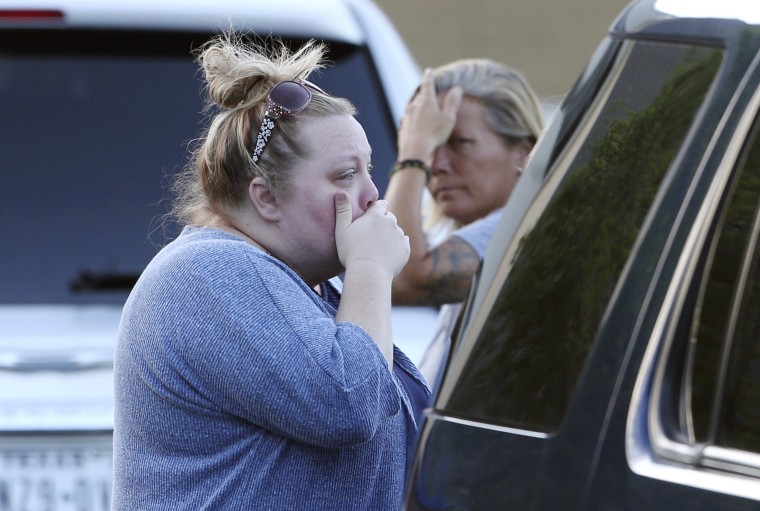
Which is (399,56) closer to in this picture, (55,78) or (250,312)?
(55,78)

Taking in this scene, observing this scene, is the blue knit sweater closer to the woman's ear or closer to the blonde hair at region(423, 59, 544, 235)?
the woman's ear

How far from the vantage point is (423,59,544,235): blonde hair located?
3.38 meters

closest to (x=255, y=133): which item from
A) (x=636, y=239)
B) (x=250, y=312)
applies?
(x=250, y=312)

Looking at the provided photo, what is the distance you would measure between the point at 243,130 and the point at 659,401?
0.91 meters

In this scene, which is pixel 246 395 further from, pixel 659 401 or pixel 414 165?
pixel 414 165

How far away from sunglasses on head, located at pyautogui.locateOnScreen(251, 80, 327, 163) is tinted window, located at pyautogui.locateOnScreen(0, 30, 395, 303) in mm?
1211

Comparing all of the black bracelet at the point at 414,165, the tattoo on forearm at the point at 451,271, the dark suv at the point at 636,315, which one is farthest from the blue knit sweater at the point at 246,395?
the black bracelet at the point at 414,165

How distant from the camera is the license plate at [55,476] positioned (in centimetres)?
274

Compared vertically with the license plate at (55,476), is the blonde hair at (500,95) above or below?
above

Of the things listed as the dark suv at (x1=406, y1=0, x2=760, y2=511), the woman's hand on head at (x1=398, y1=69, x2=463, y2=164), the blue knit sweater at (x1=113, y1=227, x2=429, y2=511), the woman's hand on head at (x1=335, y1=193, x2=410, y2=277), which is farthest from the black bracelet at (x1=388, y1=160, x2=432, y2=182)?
the dark suv at (x1=406, y1=0, x2=760, y2=511)

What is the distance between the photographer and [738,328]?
1539mm

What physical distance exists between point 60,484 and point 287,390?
1.07 metres

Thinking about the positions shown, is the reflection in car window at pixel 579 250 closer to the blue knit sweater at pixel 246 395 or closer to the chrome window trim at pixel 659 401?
the chrome window trim at pixel 659 401

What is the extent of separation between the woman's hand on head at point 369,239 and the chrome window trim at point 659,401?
65 cm
